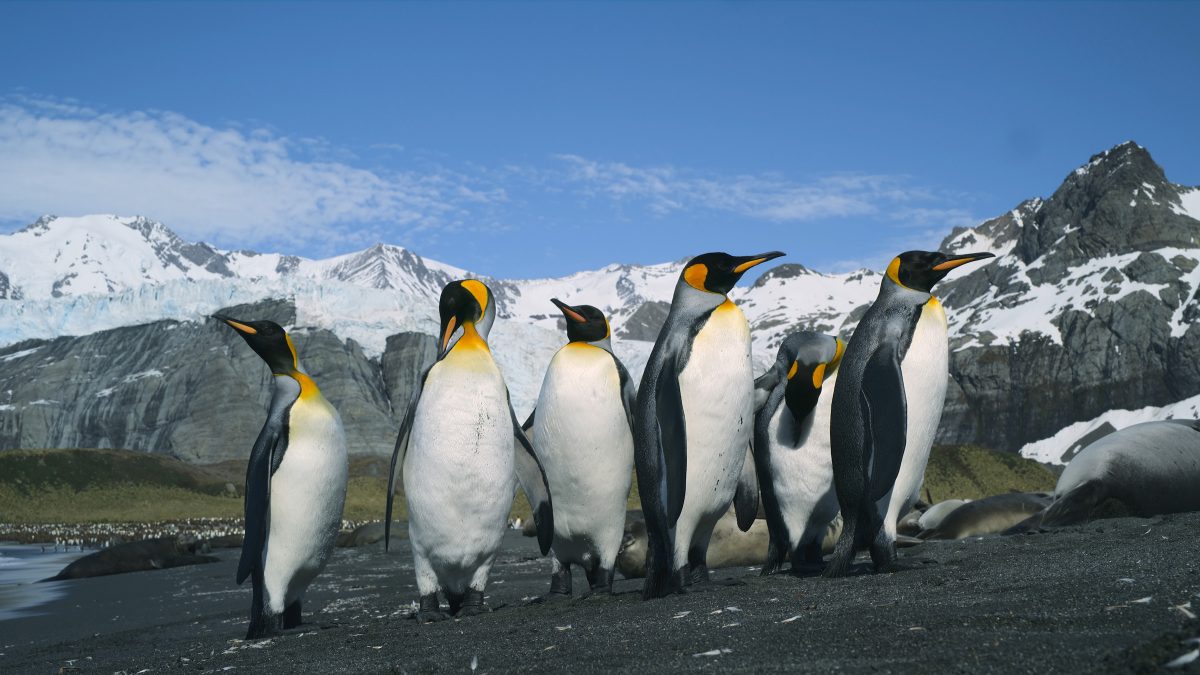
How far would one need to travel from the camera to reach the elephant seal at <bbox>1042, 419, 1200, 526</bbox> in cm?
957

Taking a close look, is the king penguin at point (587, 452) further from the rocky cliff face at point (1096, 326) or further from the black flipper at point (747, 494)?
the rocky cliff face at point (1096, 326)

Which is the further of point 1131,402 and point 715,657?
point 1131,402

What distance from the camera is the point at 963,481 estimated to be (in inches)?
1050

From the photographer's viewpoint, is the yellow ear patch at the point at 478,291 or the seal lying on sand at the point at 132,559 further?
the seal lying on sand at the point at 132,559

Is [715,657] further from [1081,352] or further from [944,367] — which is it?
[1081,352]

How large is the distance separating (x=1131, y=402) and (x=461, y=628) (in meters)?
118

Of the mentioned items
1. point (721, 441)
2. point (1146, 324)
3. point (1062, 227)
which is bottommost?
point (721, 441)

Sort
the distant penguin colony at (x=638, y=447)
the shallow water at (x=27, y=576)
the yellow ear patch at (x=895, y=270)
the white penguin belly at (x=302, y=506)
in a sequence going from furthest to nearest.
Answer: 1. the shallow water at (x=27, y=576)
2. the yellow ear patch at (x=895, y=270)
3. the white penguin belly at (x=302, y=506)
4. the distant penguin colony at (x=638, y=447)

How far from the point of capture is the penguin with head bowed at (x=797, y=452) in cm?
706

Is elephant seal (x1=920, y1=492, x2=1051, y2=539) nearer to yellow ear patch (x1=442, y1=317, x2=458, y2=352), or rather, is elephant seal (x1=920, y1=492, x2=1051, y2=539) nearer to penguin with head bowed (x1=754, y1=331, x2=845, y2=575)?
penguin with head bowed (x1=754, y1=331, x2=845, y2=575)

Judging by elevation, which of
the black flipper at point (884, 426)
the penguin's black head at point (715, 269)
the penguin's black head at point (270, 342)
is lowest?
the black flipper at point (884, 426)

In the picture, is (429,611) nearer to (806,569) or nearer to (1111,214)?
(806,569)

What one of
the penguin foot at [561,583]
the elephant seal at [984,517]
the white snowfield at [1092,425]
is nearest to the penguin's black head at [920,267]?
the penguin foot at [561,583]

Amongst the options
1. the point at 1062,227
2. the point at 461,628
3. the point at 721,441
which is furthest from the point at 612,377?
the point at 1062,227
